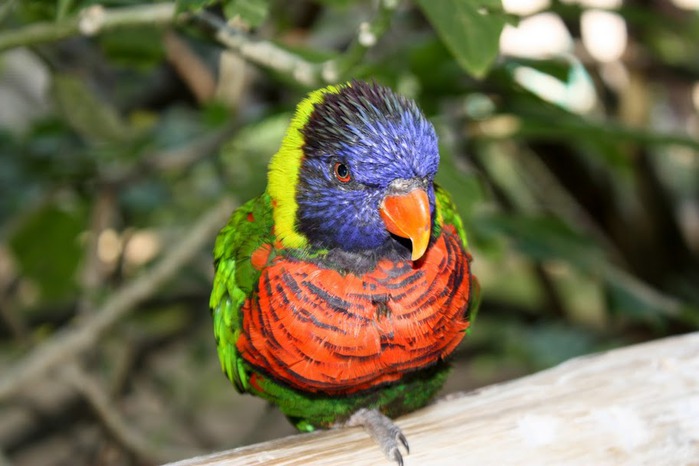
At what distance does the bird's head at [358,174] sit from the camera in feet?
4.86

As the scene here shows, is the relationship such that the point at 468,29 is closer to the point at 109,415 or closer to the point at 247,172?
the point at 247,172

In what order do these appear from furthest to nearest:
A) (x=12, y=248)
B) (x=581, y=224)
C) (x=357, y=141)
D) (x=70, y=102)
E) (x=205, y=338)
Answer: (x=205, y=338)
(x=581, y=224)
(x=12, y=248)
(x=70, y=102)
(x=357, y=141)

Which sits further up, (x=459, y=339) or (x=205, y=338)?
(x=459, y=339)

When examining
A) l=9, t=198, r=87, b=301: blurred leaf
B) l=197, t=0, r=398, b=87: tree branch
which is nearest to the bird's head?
l=197, t=0, r=398, b=87: tree branch

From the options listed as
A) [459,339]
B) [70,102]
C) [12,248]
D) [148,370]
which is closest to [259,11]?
[459,339]

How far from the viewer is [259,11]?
152 centimetres

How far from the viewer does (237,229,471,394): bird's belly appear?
5.03ft

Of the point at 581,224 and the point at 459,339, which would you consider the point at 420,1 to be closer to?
the point at 459,339

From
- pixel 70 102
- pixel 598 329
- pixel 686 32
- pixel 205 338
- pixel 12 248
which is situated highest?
pixel 70 102

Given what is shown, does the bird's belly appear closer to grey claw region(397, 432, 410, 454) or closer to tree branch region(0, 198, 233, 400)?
grey claw region(397, 432, 410, 454)

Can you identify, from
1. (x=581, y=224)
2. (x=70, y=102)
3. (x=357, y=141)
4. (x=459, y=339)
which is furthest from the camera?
(x=581, y=224)

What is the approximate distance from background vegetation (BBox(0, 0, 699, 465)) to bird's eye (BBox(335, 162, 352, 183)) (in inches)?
11.5

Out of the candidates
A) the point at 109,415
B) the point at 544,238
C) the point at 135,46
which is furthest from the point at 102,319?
the point at 544,238

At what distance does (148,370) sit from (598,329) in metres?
2.67
